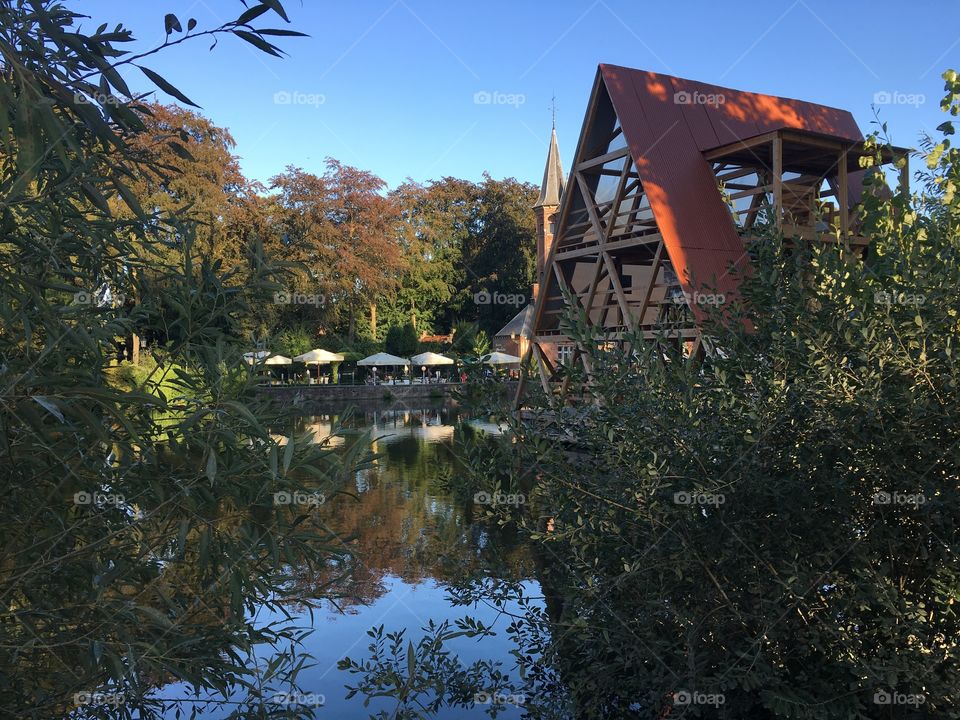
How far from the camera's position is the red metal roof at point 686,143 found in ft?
61.2

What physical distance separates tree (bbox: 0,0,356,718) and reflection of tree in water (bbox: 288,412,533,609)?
207 cm

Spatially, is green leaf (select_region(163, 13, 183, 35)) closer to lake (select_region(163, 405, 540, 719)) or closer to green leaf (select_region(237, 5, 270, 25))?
green leaf (select_region(237, 5, 270, 25))

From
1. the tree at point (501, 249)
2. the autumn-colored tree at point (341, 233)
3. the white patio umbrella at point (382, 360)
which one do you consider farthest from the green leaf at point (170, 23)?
the tree at point (501, 249)

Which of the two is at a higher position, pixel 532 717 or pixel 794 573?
pixel 794 573

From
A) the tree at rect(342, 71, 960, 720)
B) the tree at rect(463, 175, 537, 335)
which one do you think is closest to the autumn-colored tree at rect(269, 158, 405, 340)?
the tree at rect(463, 175, 537, 335)

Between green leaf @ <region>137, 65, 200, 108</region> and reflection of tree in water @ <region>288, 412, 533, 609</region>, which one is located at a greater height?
green leaf @ <region>137, 65, 200, 108</region>

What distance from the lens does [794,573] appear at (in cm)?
430

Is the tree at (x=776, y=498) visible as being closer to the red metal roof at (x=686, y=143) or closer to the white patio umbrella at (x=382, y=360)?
the red metal roof at (x=686, y=143)

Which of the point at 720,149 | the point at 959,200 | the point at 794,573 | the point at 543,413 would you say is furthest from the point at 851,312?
the point at 720,149

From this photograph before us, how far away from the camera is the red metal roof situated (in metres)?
18.7

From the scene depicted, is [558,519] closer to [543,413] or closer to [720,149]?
[543,413]

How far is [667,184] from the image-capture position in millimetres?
19312

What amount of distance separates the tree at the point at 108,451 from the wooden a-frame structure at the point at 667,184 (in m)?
14.8

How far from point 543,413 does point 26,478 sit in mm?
3042
